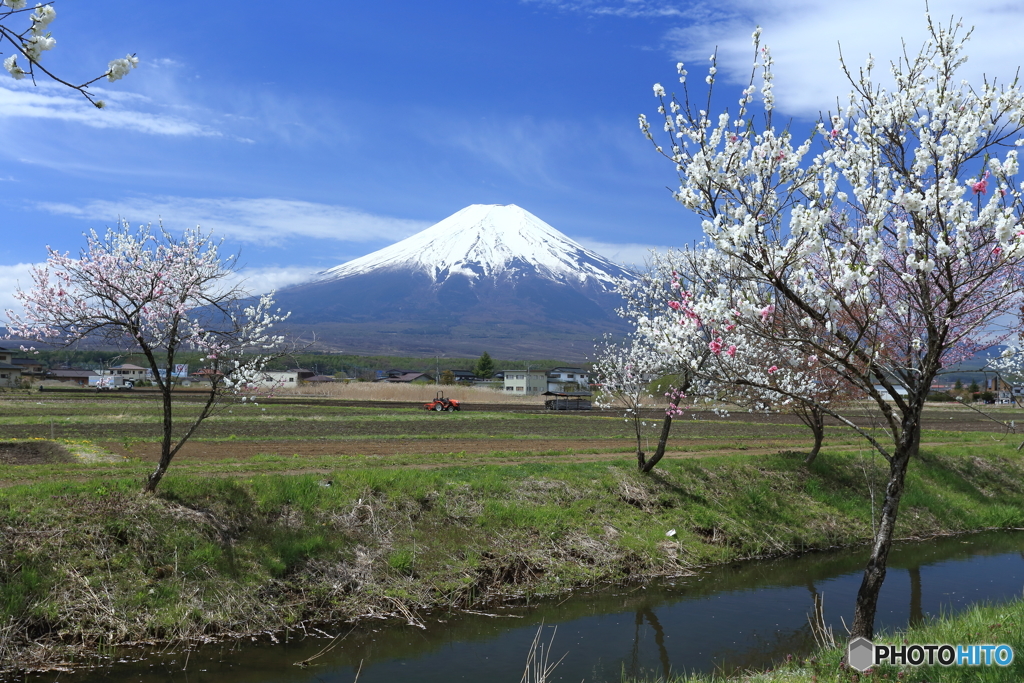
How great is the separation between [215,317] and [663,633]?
1158 cm

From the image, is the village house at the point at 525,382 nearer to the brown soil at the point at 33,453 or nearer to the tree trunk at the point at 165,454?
the brown soil at the point at 33,453

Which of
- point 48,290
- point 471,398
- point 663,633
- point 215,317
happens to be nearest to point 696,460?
point 663,633

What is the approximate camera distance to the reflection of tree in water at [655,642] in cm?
1149

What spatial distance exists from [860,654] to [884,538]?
1.42 m

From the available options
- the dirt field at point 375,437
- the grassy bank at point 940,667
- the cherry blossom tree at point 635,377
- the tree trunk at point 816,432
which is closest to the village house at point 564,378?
the dirt field at point 375,437

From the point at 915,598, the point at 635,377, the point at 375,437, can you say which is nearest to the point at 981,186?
the point at 915,598

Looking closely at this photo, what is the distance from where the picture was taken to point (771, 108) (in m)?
7.86

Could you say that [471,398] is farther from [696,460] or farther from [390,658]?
[390,658]

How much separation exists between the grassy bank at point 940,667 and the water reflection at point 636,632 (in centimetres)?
179

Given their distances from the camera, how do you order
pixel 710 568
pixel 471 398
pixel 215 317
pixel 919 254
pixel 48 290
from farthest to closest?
pixel 471 398 → pixel 710 568 → pixel 215 317 → pixel 48 290 → pixel 919 254

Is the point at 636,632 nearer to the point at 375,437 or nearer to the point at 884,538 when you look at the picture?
the point at 884,538

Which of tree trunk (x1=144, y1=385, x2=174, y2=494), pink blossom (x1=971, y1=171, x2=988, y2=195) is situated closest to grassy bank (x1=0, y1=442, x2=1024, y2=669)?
tree trunk (x1=144, y1=385, x2=174, y2=494)

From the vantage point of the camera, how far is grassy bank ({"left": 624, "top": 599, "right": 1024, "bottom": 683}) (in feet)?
21.7

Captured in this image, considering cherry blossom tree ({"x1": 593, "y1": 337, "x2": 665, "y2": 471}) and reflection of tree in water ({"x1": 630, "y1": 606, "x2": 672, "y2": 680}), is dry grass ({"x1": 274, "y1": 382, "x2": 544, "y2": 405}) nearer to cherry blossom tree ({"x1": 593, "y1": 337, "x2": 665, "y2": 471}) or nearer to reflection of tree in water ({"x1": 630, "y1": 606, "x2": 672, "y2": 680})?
cherry blossom tree ({"x1": 593, "y1": 337, "x2": 665, "y2": 471})
